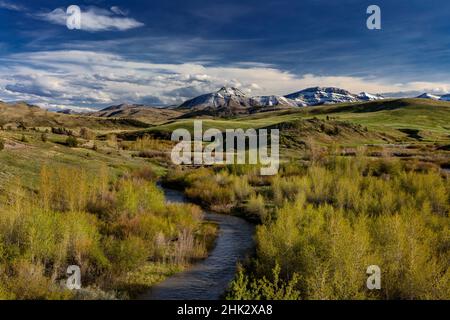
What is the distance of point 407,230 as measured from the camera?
1512 cm

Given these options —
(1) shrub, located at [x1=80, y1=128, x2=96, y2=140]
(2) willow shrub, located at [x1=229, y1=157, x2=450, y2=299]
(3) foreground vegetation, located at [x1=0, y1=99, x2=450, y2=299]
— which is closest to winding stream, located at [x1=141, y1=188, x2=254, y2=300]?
(3) foreground vegetation, located at [x1=0, y1=99, x2=450, y2=299]

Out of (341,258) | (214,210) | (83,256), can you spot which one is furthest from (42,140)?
(341,258)

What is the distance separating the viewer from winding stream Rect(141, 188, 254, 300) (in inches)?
582

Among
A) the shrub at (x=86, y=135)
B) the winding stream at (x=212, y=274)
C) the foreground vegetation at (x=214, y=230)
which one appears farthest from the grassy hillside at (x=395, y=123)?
the winding stream at (x=212, y=274)

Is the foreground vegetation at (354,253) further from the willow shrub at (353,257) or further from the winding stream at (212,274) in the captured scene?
the winding stream at (212,274)

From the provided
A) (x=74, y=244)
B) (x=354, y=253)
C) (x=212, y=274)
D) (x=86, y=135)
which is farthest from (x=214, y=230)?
(x=86, y=135)

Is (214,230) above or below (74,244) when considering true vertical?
below

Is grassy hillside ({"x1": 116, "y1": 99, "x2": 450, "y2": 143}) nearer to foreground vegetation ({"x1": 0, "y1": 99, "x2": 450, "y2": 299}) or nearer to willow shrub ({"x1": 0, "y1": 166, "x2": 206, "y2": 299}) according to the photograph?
foreground vegetation ({"x1": 0, "y1": 99, "x2": 450, "y2": 299})

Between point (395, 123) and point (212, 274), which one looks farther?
point (395, 123)

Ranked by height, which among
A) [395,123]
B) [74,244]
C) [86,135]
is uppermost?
[395,123]

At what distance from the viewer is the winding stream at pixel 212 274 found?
14.8m

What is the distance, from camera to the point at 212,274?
55.4ft

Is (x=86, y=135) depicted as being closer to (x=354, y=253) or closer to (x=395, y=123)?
(x=354, y=253)
